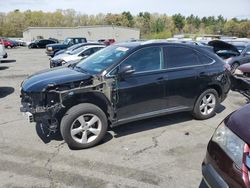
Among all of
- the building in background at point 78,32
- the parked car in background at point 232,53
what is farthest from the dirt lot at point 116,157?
the building in background at point 78,32

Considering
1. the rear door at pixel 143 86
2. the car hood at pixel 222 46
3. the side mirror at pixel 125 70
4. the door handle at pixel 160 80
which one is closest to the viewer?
the side mirror at pixel 125 70

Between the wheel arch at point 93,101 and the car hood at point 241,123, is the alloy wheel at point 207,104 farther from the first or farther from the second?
the car hood at point 241,123

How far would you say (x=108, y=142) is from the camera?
5.07 meters

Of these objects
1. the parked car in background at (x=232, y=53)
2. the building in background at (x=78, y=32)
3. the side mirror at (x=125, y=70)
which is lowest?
the building in background at (x=78, y=32)

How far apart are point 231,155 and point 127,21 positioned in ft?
335

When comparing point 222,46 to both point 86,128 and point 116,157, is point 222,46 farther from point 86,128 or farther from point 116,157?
point 116,157

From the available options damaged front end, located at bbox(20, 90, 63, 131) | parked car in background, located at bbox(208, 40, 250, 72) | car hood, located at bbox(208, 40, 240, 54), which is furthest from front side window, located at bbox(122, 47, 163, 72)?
car hood, located at bbox(208, 40, 240, 54)

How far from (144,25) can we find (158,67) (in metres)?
104

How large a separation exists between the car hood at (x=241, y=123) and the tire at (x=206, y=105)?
10.0ft

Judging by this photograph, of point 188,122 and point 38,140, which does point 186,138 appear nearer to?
point 188,122

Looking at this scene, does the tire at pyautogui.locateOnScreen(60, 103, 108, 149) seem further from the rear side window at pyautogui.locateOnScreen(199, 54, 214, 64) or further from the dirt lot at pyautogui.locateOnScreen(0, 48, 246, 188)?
the rear side window at pyautogui.locateOnScreen(199, 54, 214, 64)

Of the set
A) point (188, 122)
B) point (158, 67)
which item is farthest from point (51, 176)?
point (188, 122)

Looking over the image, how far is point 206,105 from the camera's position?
6.23 metres

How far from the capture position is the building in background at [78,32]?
57844 mm
